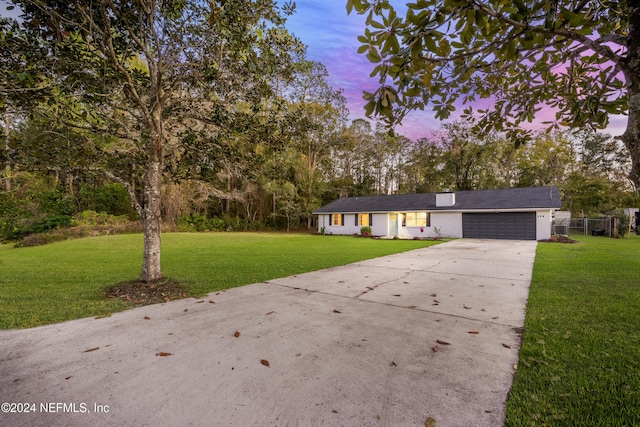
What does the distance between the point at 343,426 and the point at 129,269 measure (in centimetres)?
779

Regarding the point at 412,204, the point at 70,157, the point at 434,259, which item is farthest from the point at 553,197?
the point at 70,157

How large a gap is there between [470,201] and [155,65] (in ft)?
63.3

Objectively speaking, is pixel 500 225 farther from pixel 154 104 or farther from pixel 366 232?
pixel 154 104

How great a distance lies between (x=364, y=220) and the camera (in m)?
22.6

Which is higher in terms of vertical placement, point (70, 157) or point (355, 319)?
point (70, 157)

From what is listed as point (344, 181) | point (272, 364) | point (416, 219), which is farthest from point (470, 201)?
point (272, 364)

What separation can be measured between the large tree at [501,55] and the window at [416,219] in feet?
57.1

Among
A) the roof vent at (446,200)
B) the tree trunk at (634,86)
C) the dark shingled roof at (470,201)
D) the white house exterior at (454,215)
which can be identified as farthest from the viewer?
the roof vent at (446,200)

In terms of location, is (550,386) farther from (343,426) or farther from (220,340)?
(220,340)

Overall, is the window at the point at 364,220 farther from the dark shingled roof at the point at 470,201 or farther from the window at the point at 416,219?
the window at the point at 416,219

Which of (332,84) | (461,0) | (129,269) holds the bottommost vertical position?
(129,269)

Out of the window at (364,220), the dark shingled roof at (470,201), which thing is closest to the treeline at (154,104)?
the dark shingled roof at (470,201)

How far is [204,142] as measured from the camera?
569 centimetres

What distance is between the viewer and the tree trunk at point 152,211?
5.31 m
